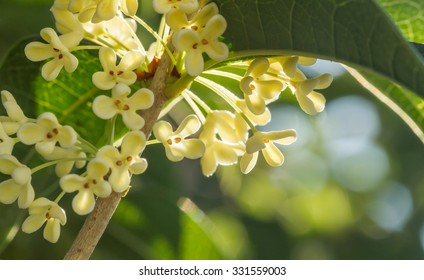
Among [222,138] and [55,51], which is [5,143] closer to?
[55,51]

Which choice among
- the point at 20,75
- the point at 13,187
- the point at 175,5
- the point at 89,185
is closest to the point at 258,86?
the point at 175,5

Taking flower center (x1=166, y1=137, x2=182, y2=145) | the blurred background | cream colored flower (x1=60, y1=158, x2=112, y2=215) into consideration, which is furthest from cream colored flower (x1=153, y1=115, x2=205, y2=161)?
the blurred background

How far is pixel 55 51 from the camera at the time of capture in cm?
117

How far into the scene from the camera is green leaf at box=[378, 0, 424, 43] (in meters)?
1.18

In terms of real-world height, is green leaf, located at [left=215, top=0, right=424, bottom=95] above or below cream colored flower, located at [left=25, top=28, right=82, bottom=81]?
above

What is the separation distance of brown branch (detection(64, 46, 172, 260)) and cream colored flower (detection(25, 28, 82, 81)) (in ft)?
0.43

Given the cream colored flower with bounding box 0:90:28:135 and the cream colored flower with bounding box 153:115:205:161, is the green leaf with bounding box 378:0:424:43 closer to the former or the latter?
the cream colored flower with bounding box 153:115:205:161

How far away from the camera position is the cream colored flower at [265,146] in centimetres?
120

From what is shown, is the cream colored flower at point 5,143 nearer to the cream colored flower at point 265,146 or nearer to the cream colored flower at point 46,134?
the cream colored flower at point 46,134

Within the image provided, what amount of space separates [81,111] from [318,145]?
2.01 metres

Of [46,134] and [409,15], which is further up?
[409,15]

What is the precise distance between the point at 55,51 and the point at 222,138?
293 mm

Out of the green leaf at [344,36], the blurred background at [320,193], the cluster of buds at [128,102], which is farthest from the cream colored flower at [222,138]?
the blurred background at [320,193]
